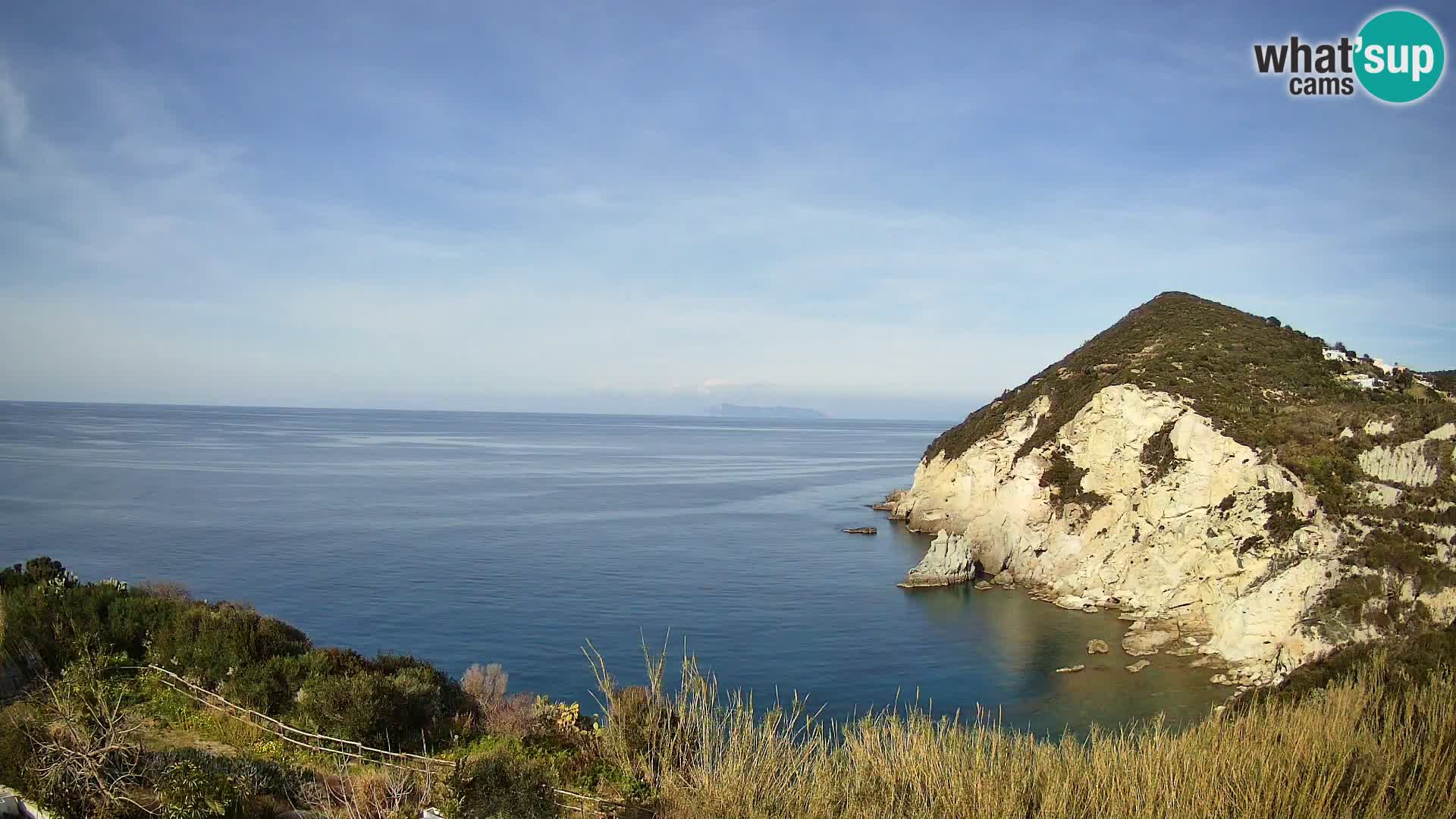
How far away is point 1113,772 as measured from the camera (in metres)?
7.88

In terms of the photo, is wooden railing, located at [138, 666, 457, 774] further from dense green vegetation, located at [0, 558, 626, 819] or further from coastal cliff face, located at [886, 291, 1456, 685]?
coastal cliff face, located at [886, 291, 1456, 685]

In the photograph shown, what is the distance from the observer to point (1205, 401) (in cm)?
3938

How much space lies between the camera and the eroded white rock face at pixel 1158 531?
95.8ft

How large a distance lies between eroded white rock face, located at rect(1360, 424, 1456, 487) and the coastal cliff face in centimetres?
4

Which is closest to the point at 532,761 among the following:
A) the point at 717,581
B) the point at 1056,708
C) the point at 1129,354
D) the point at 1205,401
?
the point at 1056,708

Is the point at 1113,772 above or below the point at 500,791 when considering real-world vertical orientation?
above

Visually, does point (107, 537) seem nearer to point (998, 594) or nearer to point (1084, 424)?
point (998, 594)

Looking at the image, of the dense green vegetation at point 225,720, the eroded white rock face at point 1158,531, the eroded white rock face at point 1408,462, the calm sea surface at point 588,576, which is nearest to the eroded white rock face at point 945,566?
the eroded white rock face at point 1158,531

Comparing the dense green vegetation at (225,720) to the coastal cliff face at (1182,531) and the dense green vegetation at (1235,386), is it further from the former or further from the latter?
the dense green vegetation at (1235,386)

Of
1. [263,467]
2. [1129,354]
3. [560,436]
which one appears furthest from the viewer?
[560,436]

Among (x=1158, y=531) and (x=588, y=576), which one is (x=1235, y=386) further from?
(x=588, y=576)

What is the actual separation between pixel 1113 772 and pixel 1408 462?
31867 mm

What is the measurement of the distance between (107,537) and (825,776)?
50.2 metres

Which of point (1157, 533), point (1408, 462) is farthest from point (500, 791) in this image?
point (1408, 462)
